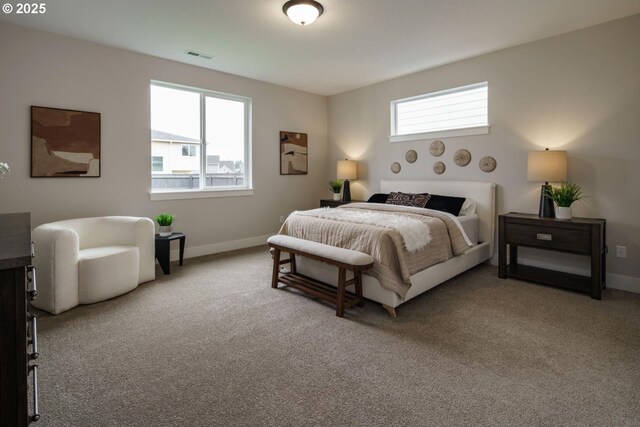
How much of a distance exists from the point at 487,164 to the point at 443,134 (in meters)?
0.74

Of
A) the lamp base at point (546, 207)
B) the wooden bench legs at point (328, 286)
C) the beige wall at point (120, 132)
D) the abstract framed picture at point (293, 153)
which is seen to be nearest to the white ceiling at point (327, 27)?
the beige wall at point (120, 132)

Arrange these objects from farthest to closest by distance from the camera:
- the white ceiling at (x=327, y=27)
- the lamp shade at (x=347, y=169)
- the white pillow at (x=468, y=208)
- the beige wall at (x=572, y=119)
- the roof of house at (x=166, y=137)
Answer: the lamp shade at (x=347, y=169) → the roof of house at (x=166, y=137) → the white pillow at (x=468, y=208) → the beige wall at (x=572, y=119) → the white ceiling at (x=327, y=27)

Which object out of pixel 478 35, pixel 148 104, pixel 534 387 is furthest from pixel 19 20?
pixel 534 387

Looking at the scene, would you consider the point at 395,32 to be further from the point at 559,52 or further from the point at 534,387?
the point at 534,387

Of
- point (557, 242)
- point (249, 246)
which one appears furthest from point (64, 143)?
point (557, 242)

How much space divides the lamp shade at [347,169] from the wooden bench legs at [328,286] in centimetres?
233

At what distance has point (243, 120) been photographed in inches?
207

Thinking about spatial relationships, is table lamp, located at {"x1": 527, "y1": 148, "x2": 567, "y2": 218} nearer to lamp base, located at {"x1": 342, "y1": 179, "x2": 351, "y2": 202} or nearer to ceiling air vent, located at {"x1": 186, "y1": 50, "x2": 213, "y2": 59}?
lamp base, located at {"x1": 342, "y1": 179, "x2": 351, "y2": 202}

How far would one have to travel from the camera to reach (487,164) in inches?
167

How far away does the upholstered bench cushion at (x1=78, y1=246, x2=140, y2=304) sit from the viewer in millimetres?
2904

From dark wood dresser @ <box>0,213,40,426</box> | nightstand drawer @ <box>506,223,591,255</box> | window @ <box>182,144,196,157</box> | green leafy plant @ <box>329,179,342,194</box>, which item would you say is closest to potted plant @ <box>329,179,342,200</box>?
green leafy plant @ <box>329,179,342,194</box>

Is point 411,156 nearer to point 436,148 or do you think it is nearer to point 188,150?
point 436,148

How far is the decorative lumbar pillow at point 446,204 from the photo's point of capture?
4145mm

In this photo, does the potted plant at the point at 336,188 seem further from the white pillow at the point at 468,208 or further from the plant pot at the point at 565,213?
the plant pot at the point at 565,213
